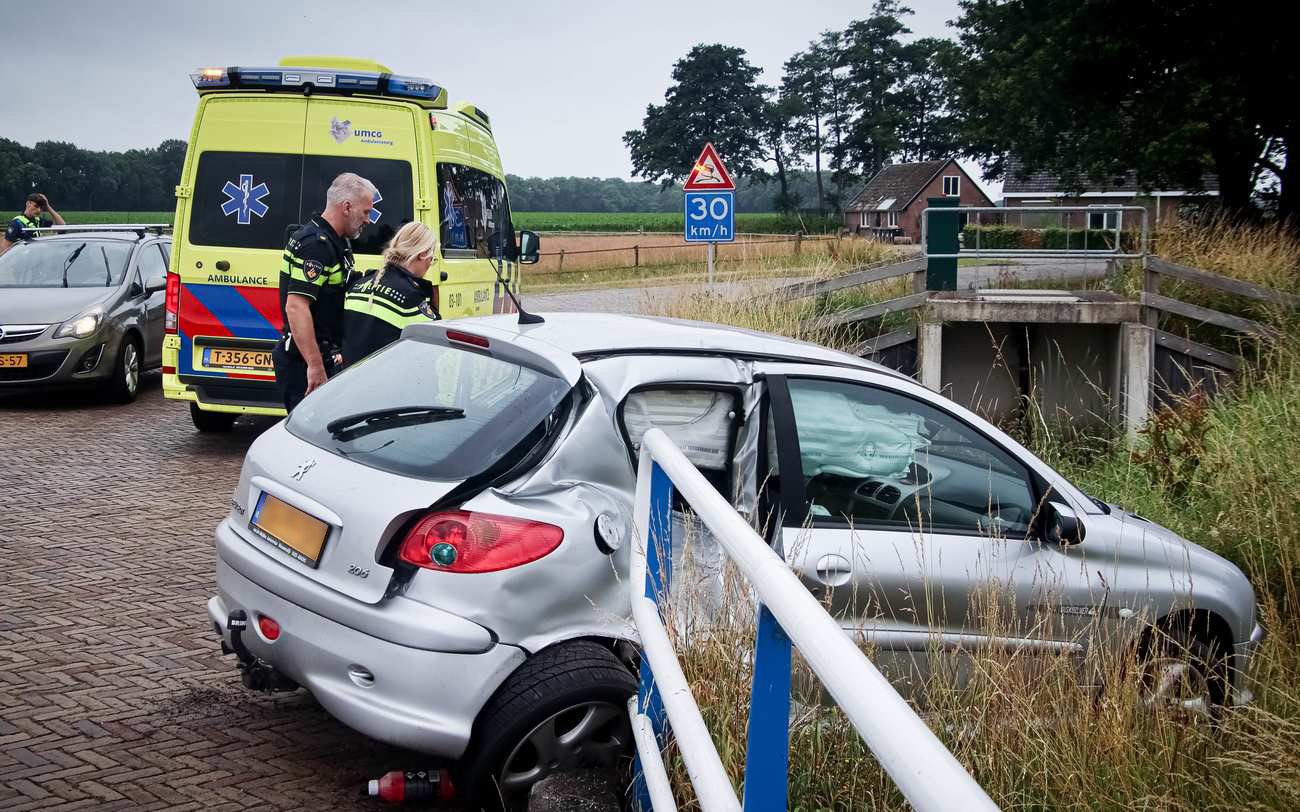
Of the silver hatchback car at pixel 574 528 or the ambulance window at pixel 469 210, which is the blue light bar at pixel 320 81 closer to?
the ambulance window at pixel 469 210

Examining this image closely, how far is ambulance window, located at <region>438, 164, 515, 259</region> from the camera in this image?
962 centimetres

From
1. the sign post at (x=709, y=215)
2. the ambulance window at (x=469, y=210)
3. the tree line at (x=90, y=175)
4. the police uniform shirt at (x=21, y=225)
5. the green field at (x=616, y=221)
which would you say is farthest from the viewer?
the green field at (x=616, y=221)

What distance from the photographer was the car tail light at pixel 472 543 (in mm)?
3494

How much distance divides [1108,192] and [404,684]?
44500 millimetres

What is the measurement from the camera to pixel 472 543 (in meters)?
3.50

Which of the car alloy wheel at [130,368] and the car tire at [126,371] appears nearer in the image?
the car tire at [126,371]

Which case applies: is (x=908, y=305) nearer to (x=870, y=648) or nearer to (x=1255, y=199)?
(x=870, y=648)

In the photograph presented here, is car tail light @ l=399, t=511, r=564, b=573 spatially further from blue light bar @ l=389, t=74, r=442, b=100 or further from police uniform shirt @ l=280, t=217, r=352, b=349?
blue light bar @ l=389, t=74, r=442, b=100

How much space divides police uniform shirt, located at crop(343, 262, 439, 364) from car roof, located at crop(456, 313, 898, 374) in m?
1.85

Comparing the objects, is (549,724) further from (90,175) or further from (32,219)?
(90,175)

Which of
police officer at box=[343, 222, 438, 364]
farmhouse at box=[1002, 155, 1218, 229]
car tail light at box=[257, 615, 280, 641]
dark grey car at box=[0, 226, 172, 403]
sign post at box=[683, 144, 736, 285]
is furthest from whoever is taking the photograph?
farmhouse at box=[1002, 155, 1218, 229]

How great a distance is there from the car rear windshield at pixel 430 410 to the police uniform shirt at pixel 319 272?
2.45 m

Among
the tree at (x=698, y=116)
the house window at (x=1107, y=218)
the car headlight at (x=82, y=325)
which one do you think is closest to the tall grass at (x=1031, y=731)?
the car headlight at (x=82, y=325)

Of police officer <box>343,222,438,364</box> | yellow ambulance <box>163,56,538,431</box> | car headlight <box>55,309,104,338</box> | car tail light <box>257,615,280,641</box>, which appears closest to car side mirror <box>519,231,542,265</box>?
yellow ambulance <box>163,56,538,431</box>
